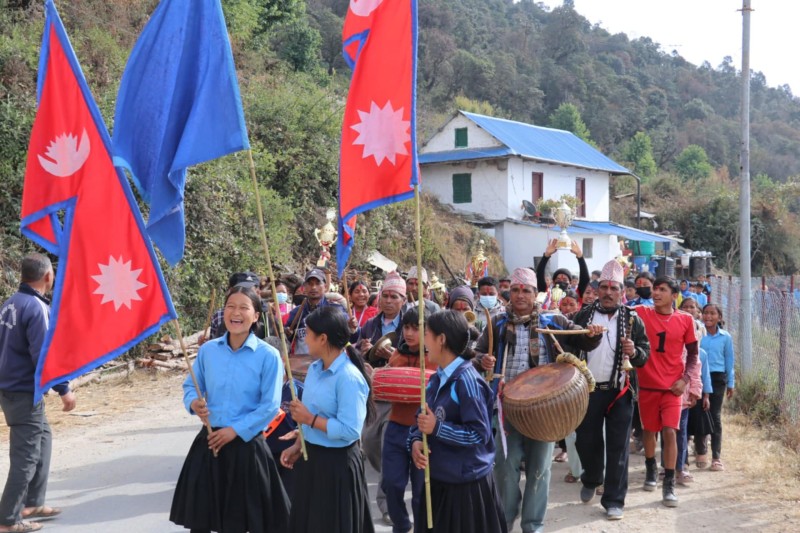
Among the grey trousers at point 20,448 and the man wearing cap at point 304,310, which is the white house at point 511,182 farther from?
the grey trousers at point 20,448

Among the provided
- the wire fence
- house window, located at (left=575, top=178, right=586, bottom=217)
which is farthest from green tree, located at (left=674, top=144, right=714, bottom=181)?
the wire fence

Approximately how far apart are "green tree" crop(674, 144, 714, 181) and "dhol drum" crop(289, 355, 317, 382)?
6912 cm

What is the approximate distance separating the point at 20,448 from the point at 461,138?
33932 millimetres

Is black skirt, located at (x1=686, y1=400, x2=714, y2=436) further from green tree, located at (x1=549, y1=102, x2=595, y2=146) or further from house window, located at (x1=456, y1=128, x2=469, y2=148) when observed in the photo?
green tree, located at (x1=549, y1=102, x2=595, y2=146)

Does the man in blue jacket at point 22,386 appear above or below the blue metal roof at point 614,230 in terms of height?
below

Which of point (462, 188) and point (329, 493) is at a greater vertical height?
point (462, 188)

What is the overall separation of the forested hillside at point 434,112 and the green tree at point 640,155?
0.64ft

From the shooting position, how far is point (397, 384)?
577cm

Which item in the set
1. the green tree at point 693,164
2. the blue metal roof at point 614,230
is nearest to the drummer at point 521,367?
the blue metal roof at point 614,230

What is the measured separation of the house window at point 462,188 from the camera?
3756 centimetres

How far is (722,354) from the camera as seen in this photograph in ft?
28.9

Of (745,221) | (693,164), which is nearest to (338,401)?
(745,221)

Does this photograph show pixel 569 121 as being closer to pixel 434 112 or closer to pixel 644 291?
pixel 434 112

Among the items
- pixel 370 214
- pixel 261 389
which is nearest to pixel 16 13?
pixel 370 214
